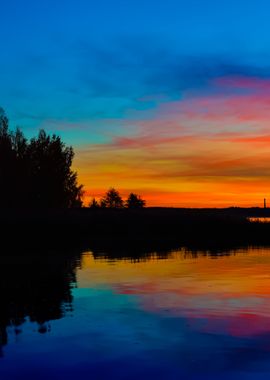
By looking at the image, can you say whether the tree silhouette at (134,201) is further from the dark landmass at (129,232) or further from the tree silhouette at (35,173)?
the dark landmass at (129,232)

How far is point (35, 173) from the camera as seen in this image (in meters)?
85.9

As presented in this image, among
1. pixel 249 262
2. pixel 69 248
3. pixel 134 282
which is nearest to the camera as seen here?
pixel 134 282

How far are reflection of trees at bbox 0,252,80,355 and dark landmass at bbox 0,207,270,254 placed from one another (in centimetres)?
734

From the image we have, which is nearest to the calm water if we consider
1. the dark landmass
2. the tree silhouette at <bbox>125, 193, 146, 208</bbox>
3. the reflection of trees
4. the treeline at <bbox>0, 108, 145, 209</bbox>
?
the reflection of trees

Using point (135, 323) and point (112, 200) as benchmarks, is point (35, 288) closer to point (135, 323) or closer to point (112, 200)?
point (135, 323)

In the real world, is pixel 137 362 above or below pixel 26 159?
below

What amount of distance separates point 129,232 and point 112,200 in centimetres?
8303

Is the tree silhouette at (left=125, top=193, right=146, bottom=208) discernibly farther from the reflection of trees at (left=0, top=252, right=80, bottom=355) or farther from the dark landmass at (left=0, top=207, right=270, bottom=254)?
the reflection of trees at (left=0, top=252, right=80, bottom=355)

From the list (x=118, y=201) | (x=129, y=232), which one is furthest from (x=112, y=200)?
(x=129, y=232)

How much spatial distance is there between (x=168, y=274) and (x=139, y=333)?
1251 cm

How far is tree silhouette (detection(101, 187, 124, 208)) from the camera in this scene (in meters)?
131

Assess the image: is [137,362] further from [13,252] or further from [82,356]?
[13,252]

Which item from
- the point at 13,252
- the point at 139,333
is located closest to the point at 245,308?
the point at 139,333

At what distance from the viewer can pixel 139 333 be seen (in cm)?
1392
